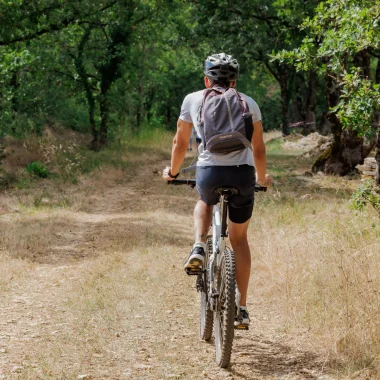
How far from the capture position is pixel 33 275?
8070 millimetres

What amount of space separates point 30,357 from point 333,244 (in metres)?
3.79

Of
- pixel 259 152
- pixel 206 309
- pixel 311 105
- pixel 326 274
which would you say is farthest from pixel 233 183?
pixel 311 105

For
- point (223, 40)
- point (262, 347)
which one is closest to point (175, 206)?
point (262, 347)

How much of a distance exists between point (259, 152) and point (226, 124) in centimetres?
47

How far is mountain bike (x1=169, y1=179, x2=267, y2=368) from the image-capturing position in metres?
4.45

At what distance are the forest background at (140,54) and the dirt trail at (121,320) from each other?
3.08 meters

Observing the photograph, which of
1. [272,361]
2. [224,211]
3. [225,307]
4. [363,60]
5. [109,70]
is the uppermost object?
[363,60]

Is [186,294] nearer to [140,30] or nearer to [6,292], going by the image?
[6,292]

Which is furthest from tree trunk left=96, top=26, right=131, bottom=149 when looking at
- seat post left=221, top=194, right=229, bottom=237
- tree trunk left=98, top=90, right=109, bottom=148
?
seat post left=221, top=194, right=229, bottom=237

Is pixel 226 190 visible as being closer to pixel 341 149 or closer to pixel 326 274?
pixel 326 274

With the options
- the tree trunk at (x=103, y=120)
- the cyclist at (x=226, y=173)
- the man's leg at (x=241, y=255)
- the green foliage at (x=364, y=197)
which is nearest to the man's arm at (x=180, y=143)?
the cyclist at (x=226, y=173)

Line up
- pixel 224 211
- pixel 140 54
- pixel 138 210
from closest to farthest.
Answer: pixel 224 211, pixel 138 210, pixel 140 54

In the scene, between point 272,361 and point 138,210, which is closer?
point 272,361

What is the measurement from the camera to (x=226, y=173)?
456 centimetres
